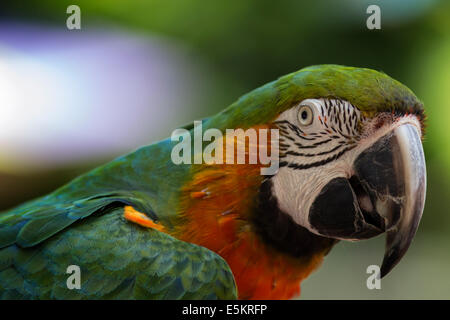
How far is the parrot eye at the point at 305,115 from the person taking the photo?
52.5 inches

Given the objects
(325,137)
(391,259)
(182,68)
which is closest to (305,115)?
(325,137)

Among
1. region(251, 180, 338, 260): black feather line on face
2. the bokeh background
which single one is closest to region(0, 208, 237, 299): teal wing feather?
region(251, 180, 338, 260): black feather line on face

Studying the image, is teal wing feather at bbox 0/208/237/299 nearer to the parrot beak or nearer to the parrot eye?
the parrot beak

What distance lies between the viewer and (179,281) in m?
1.13

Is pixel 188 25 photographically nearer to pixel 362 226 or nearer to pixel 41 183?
pixel 41 183

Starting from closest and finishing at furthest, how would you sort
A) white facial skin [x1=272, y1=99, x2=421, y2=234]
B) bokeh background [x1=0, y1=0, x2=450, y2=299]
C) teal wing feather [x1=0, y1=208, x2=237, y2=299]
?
1. teal wing feather [x1=0, y1=208, x2=237, y2=299]
2. white facial skin [x1=272, y1=99, x2=421, y2=234]
3. bokeh background [x1=0, y1=0, x2=450, y2=299]

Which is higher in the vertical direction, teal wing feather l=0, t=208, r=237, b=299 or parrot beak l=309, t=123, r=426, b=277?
parrot beak l=309, t=123, r=426, b=277

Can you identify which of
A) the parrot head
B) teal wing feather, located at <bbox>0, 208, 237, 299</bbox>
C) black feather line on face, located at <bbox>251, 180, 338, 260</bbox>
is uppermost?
the parrot head

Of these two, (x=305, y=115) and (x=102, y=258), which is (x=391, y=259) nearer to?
(x=305, y=115)

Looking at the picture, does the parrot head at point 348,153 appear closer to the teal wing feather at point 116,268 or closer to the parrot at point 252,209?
the parrot at point 252,209

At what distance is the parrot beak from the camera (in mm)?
1199

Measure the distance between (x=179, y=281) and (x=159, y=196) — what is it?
36cm

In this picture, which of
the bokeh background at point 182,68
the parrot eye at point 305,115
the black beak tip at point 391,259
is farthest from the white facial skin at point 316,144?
the bokeh background at point 182,68

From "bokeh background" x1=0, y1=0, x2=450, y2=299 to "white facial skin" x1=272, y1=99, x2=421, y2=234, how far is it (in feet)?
8.31
